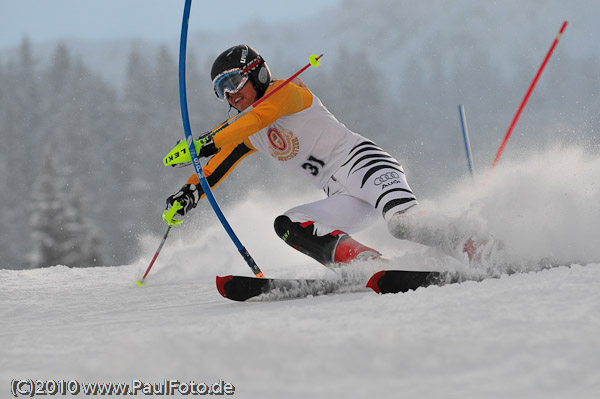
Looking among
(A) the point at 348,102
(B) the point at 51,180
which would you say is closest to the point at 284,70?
(A) the point at 348,102

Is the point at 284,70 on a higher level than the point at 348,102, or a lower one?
higher

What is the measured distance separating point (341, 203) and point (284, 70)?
37993 millimetres

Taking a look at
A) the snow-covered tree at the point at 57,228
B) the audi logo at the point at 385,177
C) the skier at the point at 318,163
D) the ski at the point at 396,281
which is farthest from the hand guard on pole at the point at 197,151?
the snow-covered tree at the point at 57,228

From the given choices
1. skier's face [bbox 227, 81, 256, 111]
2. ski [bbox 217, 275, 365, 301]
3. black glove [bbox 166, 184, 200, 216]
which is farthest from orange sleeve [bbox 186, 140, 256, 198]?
ski [bbox 217, 275, 365, 301]

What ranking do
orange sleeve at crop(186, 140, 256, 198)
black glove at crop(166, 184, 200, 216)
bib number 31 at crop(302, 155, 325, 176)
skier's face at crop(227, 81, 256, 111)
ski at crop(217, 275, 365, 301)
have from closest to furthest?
1. ski at crop(217, 275, 365, 301)
2. skier's face at crop(227, 81, 256, 111)
3. bib number 31 at crop(302, 155, 325, 176)
4. black glove at crop(166, 184, 200, 216)
5. orange sleeve at crop(186, 140, 256, 198)

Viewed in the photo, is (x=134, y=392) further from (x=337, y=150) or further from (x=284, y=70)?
(x=284, y=70)

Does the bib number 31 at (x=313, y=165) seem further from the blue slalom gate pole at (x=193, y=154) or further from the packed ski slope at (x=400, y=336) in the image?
the packed ski slope at (x=400, y=336)

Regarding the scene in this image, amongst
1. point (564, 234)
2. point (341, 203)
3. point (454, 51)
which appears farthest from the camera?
point (454, 51)

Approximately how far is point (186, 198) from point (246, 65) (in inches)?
36.2

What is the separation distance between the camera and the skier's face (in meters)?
3.36

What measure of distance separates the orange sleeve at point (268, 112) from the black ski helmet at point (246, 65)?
0.06m

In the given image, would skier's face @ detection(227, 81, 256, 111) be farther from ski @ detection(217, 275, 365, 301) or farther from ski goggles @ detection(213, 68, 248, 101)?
ski @ detection(217, 275, 365, 301)

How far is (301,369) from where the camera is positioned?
1.26 metres

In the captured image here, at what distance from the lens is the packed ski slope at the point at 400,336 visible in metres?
1.17
